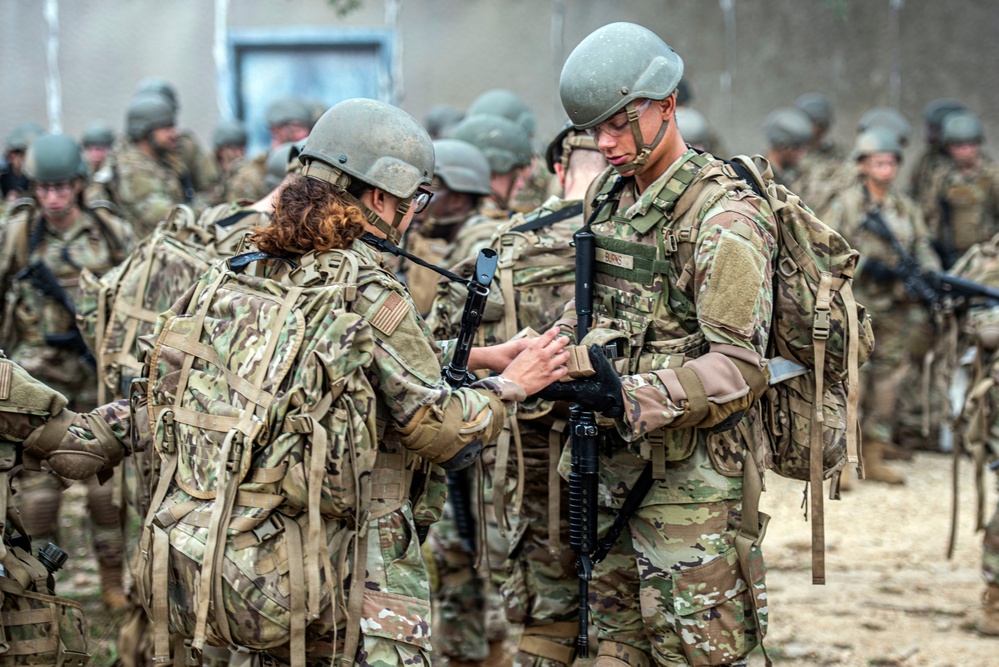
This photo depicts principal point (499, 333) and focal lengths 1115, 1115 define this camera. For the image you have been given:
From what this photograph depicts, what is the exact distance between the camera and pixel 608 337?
372 cm

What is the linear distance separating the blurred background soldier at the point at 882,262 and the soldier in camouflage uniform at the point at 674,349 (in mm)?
5595

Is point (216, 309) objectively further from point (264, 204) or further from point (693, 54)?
point (693, 54)

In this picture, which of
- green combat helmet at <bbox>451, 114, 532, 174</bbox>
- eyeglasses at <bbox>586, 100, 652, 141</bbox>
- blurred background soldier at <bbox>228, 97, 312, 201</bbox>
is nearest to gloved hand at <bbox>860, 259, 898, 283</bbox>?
green combat helmet at <bbox>451, 114, 532, 174</bbox>

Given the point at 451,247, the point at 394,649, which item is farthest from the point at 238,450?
the point at 451,247

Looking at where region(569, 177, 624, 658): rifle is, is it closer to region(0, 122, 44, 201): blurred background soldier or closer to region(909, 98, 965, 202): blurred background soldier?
region(0, 122, 44, 201): blurred background soldier

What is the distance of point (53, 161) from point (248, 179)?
425 cm

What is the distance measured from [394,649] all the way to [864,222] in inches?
267

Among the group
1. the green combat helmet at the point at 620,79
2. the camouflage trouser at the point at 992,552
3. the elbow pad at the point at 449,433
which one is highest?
the green combat helmet at the point at 620,79

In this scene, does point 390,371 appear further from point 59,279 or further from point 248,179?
point 248,179

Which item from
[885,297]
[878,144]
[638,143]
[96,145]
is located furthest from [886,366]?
[96,145]

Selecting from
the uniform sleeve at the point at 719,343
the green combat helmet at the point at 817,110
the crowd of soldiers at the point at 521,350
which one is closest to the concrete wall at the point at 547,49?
the green combat helmet at the point at 817,110

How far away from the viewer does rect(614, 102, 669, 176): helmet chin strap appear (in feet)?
12.0

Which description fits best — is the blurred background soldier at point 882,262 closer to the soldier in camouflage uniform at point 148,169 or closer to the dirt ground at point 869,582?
the dirt ground at point 869,582

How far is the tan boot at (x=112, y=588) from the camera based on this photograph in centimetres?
625
